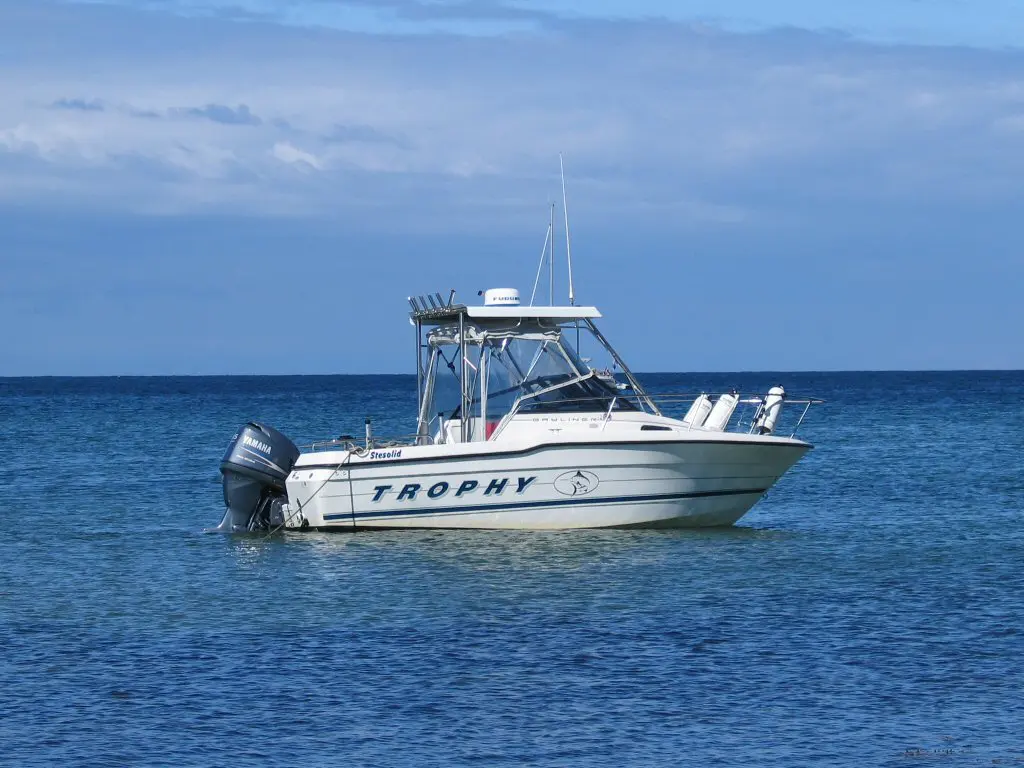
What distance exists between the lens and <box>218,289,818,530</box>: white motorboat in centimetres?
2112

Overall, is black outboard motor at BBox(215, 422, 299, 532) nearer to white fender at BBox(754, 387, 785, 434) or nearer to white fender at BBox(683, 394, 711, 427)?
white fender at BBox(683, 394, 711, 427)

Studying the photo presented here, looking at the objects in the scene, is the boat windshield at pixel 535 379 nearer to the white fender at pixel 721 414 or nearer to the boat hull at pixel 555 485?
the boat hull at pixel 555 485

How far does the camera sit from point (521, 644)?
14.9 meters

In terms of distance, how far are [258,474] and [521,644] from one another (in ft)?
28.9

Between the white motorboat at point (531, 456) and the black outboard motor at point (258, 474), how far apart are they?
25 mm

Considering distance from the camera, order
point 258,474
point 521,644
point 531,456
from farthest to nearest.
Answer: point 258,474 → point 531,456 → point 521,644

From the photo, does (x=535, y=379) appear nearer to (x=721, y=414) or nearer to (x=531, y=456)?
(x=531, y=456)

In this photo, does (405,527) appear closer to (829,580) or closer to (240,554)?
(240,554)

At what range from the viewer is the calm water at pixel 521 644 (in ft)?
38.1

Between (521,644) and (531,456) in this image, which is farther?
(531,456)

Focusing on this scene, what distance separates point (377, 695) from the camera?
13.0 metres

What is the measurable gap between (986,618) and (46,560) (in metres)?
13.0

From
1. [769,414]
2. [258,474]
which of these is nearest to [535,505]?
[769,414]

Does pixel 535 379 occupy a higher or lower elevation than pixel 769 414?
higher
